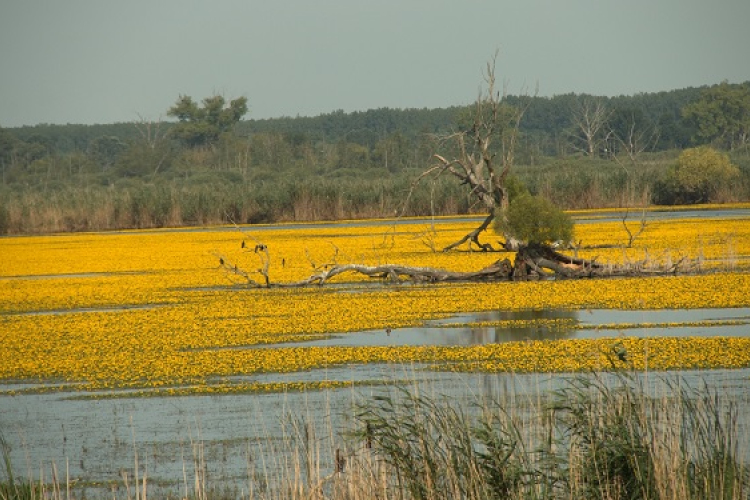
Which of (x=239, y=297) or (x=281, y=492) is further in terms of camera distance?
(x=239, y=297)

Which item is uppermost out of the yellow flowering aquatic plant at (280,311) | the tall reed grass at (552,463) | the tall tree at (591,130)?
the tall tree at (591,130)

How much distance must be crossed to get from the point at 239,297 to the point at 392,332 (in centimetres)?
817

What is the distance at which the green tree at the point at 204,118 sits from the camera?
Result: 14575 centimetres

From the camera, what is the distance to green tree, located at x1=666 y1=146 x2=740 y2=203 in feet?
219

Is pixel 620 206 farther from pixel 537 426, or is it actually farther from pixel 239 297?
pixel 537 426

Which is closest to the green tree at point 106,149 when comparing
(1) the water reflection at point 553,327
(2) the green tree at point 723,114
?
(2) the green tree at point 723,114

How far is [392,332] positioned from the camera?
20.7 meters

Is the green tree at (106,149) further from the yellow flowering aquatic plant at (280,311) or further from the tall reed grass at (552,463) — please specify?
the tall reed grass at (552,463)

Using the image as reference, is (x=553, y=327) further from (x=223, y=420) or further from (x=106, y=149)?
(x=106, y=149)

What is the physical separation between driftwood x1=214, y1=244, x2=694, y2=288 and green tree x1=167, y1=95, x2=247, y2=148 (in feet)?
389

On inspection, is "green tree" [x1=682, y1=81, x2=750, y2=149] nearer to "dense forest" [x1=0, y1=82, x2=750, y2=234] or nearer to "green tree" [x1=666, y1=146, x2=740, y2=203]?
"dense forest" [x1=0, y1=82, x2=750, y2=234]

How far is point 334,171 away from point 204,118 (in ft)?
143

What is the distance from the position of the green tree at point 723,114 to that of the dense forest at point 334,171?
16 cm

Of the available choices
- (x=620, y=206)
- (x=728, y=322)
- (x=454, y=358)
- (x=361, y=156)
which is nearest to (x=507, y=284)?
(x=728, y=322)
